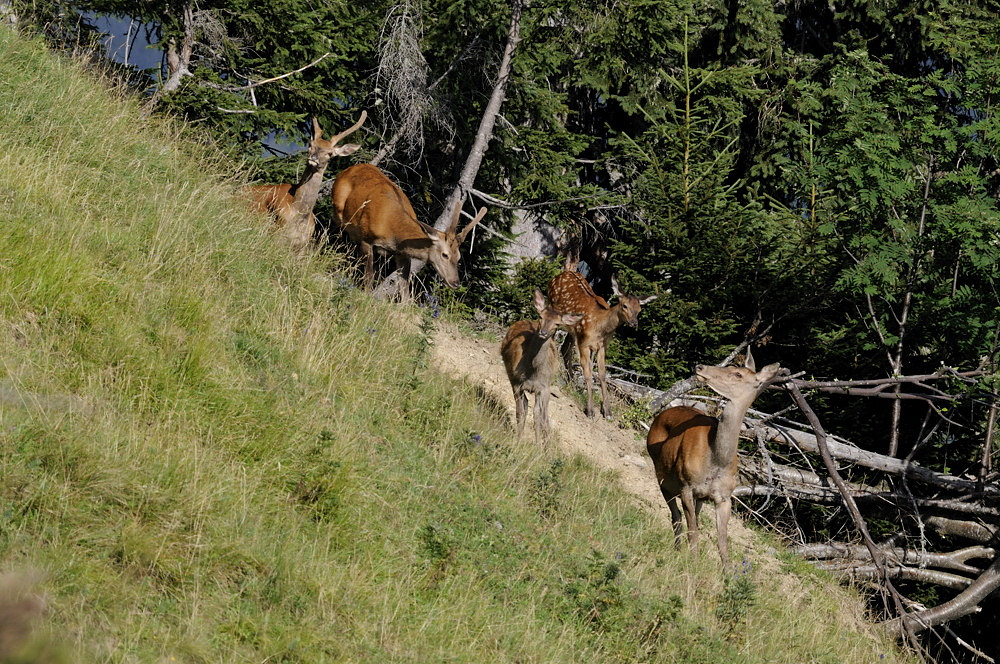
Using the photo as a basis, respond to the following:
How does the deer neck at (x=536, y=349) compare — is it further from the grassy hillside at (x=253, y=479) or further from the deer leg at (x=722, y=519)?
the deer leg at (x=722, y=519)

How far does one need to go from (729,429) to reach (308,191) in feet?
18.9

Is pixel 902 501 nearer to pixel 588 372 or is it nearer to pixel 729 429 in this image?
pixel 588 372

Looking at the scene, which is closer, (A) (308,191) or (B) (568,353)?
(A) (308,191)

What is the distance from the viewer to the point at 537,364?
426 inches

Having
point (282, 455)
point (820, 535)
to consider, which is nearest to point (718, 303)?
point (820, 535)

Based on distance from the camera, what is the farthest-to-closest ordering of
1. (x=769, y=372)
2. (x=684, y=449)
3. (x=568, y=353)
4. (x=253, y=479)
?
(x=568, y=353)
(x=684, y=449)
(x=769, y=372)
(x=253, y=479)

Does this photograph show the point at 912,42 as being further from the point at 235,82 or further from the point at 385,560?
the point at 385,560

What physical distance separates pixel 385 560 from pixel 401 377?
10.2 feet

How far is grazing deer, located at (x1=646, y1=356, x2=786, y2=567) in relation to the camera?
8.53m

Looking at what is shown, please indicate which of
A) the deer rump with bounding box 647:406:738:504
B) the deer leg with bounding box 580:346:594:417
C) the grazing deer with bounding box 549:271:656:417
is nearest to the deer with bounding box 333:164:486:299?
the grazing deer with bounding box 549:271:656:417

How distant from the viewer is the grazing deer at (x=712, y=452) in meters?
8.53

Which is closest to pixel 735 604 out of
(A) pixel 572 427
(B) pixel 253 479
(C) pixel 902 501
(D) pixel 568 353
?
(B) pixel 253 479

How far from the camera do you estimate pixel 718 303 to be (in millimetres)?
14383

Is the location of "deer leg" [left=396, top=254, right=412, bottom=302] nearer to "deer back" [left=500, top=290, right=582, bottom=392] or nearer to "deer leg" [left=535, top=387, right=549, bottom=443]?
"deer back" [left=500, top=290, right=582, bottom=392]
